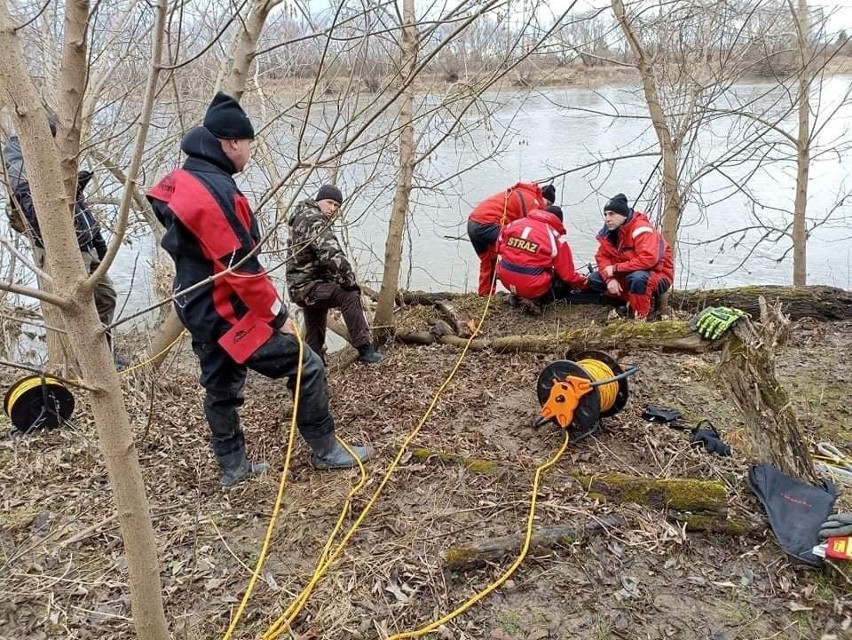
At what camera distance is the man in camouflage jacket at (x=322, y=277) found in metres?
5.12

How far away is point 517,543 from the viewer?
Result: 119 inches

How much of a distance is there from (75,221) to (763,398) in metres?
4.33

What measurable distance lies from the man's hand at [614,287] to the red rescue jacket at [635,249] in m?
0.07

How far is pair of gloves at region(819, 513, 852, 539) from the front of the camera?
288cm

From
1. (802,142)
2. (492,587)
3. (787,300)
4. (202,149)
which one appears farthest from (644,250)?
(202,149)

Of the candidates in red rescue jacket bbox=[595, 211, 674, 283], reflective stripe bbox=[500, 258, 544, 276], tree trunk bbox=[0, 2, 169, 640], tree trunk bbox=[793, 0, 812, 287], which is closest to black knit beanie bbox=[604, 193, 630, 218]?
red rescue jacket bbox=[595, 211, 674, 283]

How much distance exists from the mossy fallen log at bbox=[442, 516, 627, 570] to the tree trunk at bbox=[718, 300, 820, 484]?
0.88m

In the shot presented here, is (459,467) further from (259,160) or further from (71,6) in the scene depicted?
(259,160)

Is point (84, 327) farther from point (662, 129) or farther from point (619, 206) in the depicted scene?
point (662, 129)

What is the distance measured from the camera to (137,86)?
19.5 ft

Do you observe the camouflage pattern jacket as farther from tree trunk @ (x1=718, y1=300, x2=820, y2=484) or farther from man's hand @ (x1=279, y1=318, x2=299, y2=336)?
tree trunk @ (x1=718, y1=300, x2=820, y2=484)

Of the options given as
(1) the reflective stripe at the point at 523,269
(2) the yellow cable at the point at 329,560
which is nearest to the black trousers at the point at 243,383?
(2) the yellow cable at the point at 329,560

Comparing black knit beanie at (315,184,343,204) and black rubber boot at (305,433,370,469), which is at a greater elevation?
black knit beanie at (315,184,343,204)

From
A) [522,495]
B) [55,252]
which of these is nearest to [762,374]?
[522,495]
